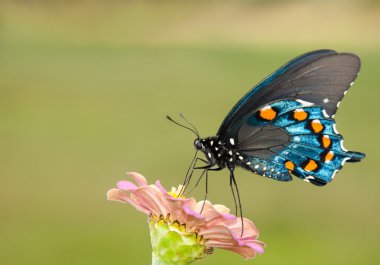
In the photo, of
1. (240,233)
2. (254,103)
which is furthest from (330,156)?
(240,233)

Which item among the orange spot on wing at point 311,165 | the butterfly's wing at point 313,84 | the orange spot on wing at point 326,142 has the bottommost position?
the orange spot on wing at point 311,165

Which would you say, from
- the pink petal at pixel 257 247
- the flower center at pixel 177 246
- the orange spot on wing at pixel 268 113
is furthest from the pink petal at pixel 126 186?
the orange spot on wing at pixel 268 113

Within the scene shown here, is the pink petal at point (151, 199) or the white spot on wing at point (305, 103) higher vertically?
the white spot on wing at point (305, 103)

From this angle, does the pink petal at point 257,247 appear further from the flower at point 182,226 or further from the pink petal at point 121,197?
the pink petal at point 121,197

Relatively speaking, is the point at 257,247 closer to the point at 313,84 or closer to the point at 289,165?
the point at 289,165

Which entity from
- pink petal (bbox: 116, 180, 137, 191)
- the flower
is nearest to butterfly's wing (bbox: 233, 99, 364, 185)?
the flower

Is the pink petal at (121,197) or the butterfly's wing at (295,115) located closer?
the pink petal at (121,197)

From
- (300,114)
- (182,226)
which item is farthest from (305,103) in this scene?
(182,226)

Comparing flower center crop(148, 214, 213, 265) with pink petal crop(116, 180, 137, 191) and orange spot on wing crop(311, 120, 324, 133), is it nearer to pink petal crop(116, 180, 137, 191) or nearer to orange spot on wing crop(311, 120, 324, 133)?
pink petal crop(116, 180, 137, 191)
